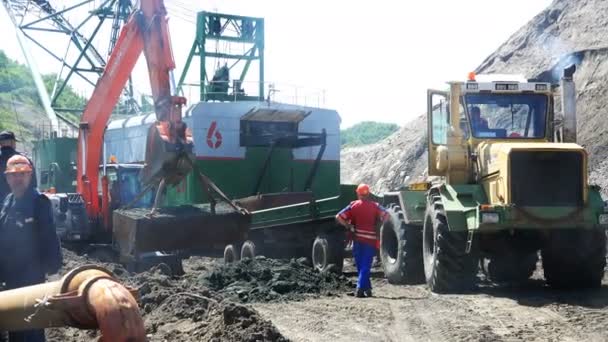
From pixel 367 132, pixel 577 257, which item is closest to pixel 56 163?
pixel 577 257

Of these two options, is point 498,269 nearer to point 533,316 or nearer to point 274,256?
point 533,316

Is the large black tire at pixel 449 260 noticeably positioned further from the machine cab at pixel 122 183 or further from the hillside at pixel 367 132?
the hillside at pixel 367 132

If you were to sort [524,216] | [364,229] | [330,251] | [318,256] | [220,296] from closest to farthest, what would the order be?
[220,296]
[524,216]
[364,229]
[330,251]
[318,256]

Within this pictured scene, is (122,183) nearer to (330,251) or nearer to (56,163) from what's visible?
(330,251)

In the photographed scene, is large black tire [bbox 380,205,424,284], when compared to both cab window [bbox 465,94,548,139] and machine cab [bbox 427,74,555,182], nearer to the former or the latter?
machine cab [bbox 427,74,555,182]

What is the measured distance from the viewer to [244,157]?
23000mm

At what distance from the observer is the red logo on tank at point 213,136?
2245cm

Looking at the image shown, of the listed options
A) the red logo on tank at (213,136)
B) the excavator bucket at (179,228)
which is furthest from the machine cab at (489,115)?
the red logo on tank at (213,136)

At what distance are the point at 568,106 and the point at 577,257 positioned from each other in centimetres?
219

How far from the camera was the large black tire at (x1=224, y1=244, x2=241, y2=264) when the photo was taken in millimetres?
17375

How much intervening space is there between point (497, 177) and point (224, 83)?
14428 millimetres

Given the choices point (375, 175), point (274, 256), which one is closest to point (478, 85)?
point (274, 256)

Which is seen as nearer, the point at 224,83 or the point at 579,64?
the point at 224,83

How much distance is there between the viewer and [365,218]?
12.4 m
